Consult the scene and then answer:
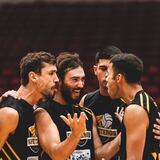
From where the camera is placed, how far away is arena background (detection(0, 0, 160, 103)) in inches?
386

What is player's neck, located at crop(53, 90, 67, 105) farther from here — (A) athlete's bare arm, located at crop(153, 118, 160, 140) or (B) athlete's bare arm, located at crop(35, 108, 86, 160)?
(A) athlete's bare arm, located at crop(153, 118, 160, 140)

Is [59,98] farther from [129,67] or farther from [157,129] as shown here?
[157,129]

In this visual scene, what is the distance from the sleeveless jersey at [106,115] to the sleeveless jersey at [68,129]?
0.24 meters

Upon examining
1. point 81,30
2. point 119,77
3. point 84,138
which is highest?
point 81,30

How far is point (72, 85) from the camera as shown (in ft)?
13.4

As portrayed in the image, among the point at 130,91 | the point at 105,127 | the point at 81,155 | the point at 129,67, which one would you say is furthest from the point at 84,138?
the point at 129,67

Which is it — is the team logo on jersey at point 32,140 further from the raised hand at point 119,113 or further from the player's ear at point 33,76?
the raised hand at point 119,113

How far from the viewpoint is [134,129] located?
3.58 metres

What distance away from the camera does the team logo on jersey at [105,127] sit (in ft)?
14.2

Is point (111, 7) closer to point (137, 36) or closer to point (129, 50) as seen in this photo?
point (137, 36)

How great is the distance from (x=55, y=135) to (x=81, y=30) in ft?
25.9

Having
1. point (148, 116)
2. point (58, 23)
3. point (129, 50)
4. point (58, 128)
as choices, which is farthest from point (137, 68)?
point (58, 23)

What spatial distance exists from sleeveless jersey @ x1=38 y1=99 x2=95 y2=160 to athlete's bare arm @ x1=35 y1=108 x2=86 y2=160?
0.07 m

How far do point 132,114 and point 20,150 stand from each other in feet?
2.53
